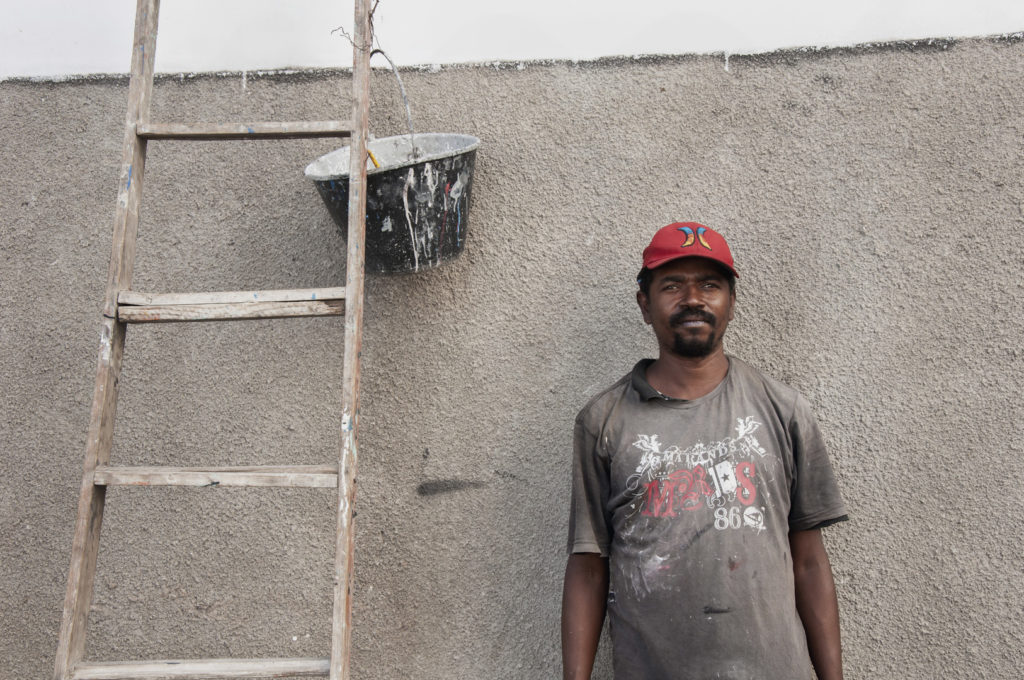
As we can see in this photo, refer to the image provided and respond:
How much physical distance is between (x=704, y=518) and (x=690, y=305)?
47 cm

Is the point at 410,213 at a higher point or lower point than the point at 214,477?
higher

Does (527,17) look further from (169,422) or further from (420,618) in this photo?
(420,618)

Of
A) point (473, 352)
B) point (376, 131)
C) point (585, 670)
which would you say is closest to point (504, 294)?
point (473, 352)

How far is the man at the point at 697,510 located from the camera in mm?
1507

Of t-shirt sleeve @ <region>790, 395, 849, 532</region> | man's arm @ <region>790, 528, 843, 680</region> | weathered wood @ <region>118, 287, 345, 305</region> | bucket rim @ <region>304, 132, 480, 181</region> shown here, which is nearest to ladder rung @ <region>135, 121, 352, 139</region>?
bucket rim @ <region>304, 132, 480, 181</region>

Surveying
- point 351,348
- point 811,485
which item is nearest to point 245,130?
point 351,348

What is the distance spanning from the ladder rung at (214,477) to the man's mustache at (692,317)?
2.77ft

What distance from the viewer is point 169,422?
2.04 metres

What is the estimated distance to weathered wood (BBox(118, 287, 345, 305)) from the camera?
1.59 metres

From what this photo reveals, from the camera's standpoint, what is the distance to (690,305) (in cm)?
161

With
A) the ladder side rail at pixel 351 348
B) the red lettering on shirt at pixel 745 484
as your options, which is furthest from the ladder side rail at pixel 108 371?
the red lettering on shirt at pixel 745 484

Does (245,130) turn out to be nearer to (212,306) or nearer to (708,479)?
(212,306)

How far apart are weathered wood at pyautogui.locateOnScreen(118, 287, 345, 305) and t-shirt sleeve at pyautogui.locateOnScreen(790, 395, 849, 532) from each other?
111 centimetres

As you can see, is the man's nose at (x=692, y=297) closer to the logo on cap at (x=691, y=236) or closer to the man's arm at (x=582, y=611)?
the logo on cap at (x=691, y=236)
